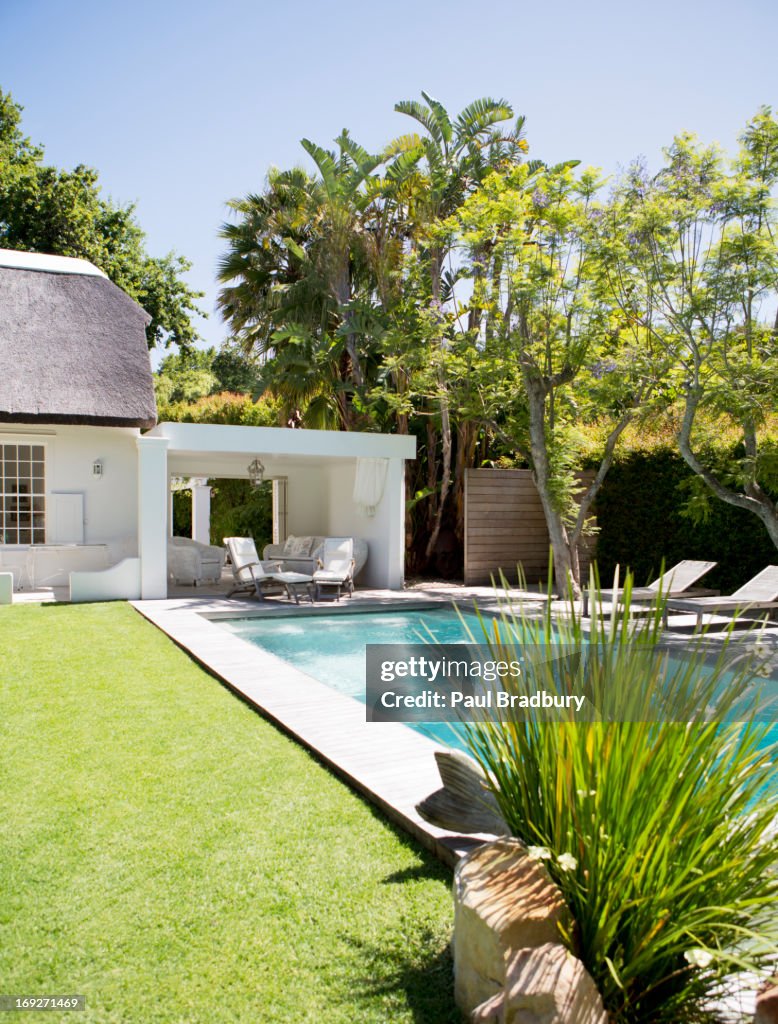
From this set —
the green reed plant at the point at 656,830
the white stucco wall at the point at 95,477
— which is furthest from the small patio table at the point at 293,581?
the green reed plant at the point at 656,830

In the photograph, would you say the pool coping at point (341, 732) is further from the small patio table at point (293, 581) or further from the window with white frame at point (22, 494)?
the window with white frame at point (22, 494)

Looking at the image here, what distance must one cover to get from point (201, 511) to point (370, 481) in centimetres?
1078

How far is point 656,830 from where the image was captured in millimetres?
2357

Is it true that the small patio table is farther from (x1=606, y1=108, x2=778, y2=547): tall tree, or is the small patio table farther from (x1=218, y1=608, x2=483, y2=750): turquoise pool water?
(x1=606, y1=108, x2=778, y2=547): tall tree

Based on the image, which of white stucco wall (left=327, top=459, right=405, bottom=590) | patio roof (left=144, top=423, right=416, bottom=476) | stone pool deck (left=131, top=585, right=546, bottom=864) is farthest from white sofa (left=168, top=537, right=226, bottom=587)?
stone pool deck (left=131, top=585, right=546, bottom=864)

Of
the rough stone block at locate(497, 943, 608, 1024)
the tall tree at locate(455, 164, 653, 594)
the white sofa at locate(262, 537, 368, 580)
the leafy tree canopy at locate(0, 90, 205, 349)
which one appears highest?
the leafy tree canopy at locate(0, 90, 205, 349)

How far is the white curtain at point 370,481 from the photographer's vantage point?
15484mm

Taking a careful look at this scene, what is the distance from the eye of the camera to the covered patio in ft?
44.2

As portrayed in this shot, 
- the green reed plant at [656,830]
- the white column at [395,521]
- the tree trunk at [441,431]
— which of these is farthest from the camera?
the white column at [395,521]

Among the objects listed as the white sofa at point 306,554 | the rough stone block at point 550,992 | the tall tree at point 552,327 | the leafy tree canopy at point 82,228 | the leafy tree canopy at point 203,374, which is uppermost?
the leafy tree canopy at point 82,228

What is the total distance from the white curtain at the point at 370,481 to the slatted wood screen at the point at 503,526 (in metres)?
1.91

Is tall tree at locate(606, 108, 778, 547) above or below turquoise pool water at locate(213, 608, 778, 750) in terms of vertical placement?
above

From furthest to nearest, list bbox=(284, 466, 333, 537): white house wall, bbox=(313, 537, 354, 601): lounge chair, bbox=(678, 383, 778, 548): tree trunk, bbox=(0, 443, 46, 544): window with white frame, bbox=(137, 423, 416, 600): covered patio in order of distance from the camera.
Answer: bbox=(284, 466, 333, 537): white house wall < bbox=(0, 443, 46, 544): window with white frame < bbox=(313, 537, 354, 601): lounge chair < bbox=(137, 423, 416, 600): covered patio < bbox=(678, 383, 778, 548): tree trunk

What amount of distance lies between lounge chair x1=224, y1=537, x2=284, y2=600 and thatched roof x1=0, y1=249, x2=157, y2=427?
2.97 m
